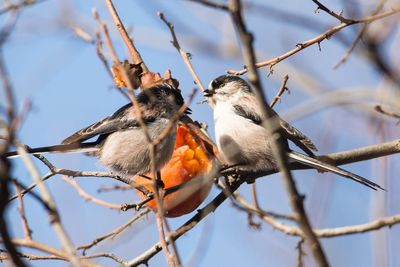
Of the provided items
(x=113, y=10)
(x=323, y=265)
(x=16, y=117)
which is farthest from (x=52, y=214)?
(x=113, y=10)

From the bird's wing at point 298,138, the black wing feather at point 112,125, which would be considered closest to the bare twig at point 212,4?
the bird's wing at point 298,138

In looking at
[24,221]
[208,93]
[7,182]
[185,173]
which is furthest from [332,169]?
[7,182]

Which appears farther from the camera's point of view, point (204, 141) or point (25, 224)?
point (204, 141)

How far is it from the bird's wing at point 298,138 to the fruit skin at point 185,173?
0.69m

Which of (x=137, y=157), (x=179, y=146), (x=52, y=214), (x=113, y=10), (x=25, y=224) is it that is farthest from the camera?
(x=137, y=157)

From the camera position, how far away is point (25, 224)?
197 cm

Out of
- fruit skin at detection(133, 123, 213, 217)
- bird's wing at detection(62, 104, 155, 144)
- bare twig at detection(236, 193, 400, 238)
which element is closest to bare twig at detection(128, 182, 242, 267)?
fruit skin at detection(133, 123, 213, 217)

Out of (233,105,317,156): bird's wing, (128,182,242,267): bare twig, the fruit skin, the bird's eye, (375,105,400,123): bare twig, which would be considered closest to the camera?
(375,105,400,123): bare twig

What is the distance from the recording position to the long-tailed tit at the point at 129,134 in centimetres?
414

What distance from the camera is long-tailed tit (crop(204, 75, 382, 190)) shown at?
13.0ft

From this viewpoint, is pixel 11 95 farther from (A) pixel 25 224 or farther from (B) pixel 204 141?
(B) pixel 204 141

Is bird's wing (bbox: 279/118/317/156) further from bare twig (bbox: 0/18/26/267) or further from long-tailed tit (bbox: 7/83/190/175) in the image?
bare twig (bbox: 0/18/26/267)

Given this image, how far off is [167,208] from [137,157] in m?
1.13

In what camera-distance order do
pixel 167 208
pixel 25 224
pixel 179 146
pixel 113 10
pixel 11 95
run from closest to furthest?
pixel 11 95 < pixel 25 224 < pixel 167 208 < pixel 113 10 < pixel 179 146
